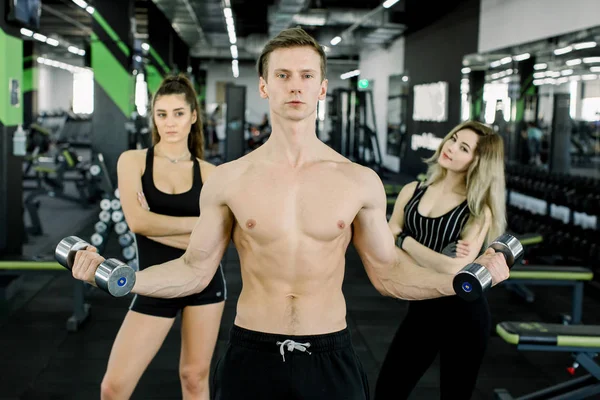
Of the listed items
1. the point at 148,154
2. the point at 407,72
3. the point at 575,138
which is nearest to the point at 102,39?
the point at 575,138

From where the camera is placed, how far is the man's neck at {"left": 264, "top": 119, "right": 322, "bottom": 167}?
1512mm

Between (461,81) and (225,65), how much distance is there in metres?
18.1

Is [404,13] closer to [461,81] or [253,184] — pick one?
[461,81]

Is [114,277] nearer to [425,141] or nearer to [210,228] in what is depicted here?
[210,228]

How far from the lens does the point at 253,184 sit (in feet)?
4.86

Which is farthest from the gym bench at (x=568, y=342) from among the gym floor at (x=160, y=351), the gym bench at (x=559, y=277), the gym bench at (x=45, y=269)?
the gym bench at (x=45, y=269)

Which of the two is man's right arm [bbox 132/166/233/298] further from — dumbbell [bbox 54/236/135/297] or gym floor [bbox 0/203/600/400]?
gym floor [bbox 0/203/600/400]

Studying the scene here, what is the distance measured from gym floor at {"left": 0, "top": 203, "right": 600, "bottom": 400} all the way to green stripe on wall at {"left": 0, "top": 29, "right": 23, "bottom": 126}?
1294mm

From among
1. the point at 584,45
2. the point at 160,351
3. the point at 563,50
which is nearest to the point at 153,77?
the point at 563,50

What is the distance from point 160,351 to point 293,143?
2.54 metres

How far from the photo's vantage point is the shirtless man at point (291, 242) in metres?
1.46

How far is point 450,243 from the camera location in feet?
7.77

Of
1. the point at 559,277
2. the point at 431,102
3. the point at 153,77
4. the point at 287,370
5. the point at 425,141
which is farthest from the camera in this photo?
the point at 153,77

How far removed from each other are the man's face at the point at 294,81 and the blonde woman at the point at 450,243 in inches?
41.6
